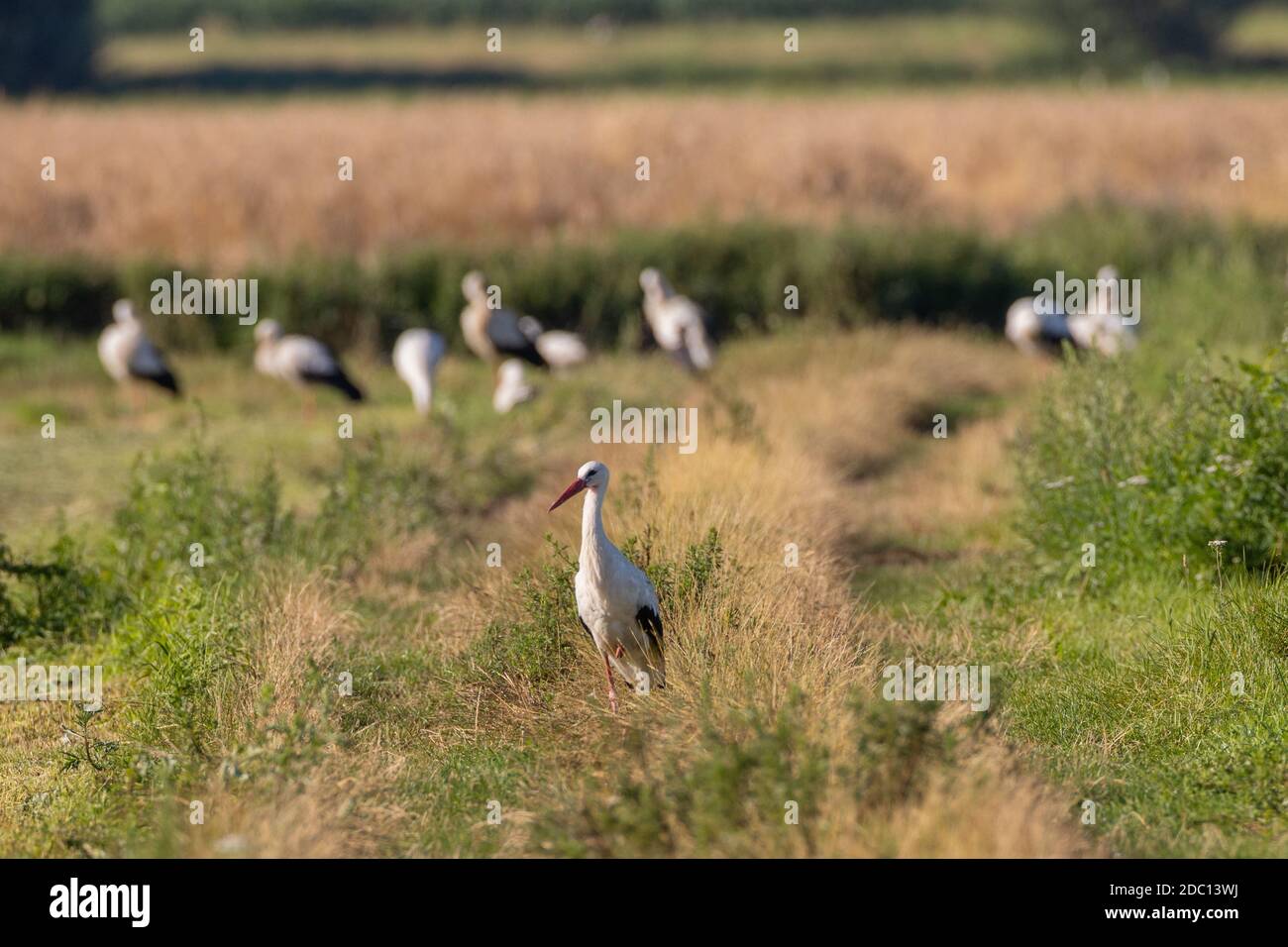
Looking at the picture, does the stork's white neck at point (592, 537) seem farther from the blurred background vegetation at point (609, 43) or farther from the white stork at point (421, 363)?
the blurred background vegetation at point (609, 43)

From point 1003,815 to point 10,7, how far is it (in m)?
53.6

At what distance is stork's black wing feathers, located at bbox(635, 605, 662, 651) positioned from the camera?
23.9 feet

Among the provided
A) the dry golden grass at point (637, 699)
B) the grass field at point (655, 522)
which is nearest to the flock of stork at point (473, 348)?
the grass field at point (655, 522)

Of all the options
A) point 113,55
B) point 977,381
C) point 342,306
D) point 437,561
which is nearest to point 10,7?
point 113,55

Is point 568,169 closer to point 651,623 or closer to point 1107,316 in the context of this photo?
point 1107,316

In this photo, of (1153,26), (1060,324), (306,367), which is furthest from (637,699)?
(1153,26)

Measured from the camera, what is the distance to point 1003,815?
5328 millimetres

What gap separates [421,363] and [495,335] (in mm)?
1456

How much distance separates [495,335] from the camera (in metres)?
17.9

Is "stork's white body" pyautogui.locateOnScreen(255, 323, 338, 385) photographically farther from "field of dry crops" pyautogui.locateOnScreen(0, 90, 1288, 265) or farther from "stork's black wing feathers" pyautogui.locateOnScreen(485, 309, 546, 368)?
"field of dry crops" pyautogui.locateOnScreen(0, 90, 1288, 265)

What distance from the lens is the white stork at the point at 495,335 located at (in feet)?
58.6

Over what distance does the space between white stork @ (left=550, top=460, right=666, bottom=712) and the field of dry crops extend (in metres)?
14.5

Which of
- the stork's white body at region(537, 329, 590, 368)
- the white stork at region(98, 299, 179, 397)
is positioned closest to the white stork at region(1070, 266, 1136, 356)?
the stork's white body at region(537, 329, 590, 368)

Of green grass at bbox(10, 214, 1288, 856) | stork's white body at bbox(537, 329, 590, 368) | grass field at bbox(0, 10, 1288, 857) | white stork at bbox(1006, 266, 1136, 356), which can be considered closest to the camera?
green grass at bbox(10, 214, 1288, 856)
